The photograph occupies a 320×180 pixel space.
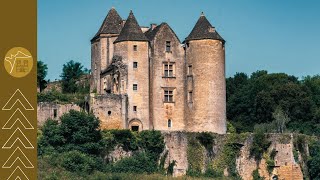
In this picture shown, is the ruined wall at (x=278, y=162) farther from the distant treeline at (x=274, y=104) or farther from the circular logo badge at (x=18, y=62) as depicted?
the circular logo badge at (x=18, y=62)

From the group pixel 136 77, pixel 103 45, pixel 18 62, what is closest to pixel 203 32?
pixel 136 77

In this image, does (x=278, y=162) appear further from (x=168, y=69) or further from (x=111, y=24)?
(x=111, y=24)

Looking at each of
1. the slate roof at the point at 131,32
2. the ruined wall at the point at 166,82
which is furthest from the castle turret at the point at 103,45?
the ruined wall at the point at 166,82

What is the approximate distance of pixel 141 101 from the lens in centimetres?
4638

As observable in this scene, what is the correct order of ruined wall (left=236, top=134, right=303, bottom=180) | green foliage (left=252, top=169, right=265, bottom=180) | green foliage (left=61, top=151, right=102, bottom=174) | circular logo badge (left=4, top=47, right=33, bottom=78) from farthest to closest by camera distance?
ruined wall (left=236, top=134, right=303, bottom=180) < green foliage (left=252, top=169, right=265, bottom=180) < green foliage (left=61, top=151, right=102, bottom=174) < circular logo badge (left=4, top=47, right=33, bottom=78)

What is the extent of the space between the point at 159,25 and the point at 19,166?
38.5m

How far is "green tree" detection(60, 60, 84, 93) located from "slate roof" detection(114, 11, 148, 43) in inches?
391

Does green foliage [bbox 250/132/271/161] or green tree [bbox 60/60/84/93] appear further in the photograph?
green tree [bbox 60/60/84/93]

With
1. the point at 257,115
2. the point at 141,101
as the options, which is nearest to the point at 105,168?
the point at 141,101

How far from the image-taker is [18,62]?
10.5 meters

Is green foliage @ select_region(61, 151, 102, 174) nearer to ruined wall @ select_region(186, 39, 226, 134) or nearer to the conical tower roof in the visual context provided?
ruined wall @ select_region(186, 39, 226, 134)

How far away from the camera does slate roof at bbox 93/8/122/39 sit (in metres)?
49.8

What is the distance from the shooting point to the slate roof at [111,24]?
49.8 metres

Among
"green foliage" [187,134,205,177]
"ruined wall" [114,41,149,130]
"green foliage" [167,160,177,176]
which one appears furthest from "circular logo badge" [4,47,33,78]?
"ruined wall" [114,41,149,130]
